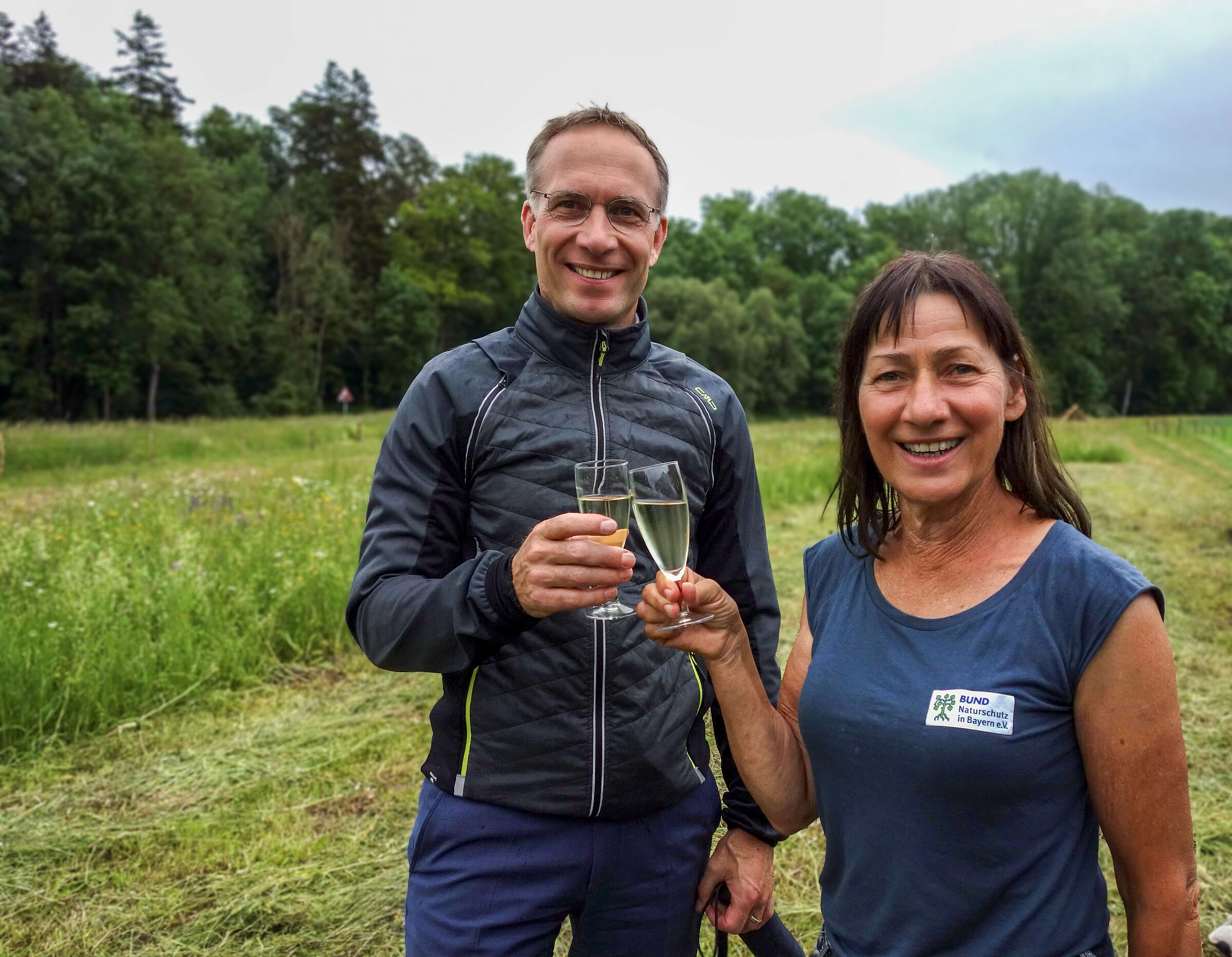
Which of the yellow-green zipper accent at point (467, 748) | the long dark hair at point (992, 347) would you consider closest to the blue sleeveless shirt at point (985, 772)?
the long dark hair at point (992, 347)

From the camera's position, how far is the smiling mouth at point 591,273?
2211 mm

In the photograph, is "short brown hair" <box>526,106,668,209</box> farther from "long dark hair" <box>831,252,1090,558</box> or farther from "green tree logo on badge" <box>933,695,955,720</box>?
"green tree logo on badge" <box>933,695,955,720</box>

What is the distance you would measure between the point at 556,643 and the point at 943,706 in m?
0.85

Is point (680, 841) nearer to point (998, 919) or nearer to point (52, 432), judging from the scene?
point (998, 919)

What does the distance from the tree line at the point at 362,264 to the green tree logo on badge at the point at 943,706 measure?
22105mm

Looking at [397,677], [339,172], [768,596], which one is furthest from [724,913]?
[339,172]

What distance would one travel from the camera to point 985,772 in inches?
62.2

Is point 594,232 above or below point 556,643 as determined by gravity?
above

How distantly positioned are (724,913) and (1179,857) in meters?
1.06

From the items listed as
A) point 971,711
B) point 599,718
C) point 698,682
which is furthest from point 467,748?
point 971,711

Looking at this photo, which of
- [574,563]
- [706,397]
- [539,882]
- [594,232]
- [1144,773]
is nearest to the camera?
[1144,773]

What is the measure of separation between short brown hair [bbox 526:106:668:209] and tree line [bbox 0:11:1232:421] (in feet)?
70.4

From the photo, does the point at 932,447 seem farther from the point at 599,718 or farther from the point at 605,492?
the point at 599,718

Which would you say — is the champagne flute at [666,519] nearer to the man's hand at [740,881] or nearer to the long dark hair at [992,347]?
the long dark hair at [992,347]
